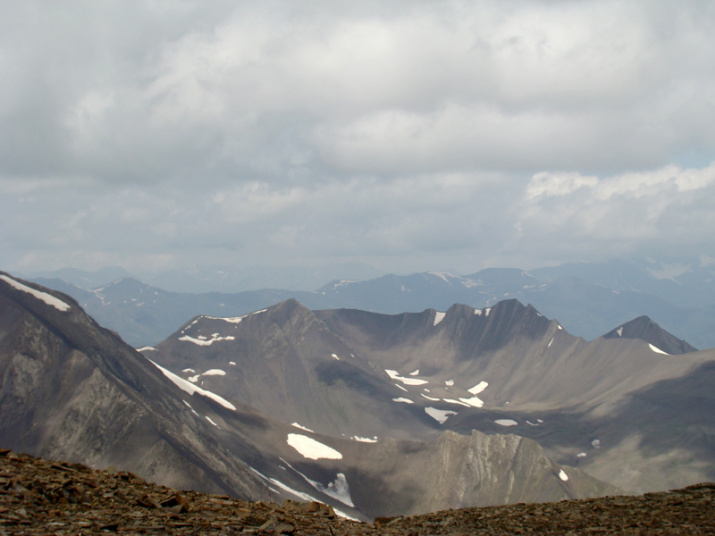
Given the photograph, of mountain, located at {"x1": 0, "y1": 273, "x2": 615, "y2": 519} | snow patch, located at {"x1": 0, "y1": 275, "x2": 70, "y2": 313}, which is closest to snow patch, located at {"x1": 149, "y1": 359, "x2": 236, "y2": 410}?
mountain, located at {"x1": 0, "y1": 273, "x2": 615, "y2": 519}

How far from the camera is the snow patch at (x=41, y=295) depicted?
13212cm

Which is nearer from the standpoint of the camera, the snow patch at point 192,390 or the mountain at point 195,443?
the mountain at point 195,443

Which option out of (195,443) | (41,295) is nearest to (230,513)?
(195,443)

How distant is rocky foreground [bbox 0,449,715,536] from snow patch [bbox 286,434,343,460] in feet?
408

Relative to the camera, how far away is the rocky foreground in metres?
15.9

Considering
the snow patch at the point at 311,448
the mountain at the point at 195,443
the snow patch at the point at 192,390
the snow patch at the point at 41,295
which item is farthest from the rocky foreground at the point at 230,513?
Result: the snow patch at the point at 192,390

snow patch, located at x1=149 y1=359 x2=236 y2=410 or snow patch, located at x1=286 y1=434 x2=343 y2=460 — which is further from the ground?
snow patch, located at x1=149 y1=359 x2=236 y2=410

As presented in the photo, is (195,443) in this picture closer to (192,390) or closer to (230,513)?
(192,390)

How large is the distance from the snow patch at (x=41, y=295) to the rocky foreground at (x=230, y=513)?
124m

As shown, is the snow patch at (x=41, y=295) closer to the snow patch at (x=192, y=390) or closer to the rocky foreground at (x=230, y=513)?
the snow patch at (x=192, y=390)

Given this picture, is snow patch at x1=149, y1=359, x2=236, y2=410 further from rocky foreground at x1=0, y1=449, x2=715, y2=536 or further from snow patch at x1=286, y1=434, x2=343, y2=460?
rocky foreground at x1=0, y1=449, x2=715, y2=536

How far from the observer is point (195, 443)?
110312mm

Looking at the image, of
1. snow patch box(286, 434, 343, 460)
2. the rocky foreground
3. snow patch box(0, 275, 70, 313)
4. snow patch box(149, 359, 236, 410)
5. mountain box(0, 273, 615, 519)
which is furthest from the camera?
snow patch box(149, 359, 236, 410)

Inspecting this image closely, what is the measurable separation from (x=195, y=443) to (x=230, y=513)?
324 ft
